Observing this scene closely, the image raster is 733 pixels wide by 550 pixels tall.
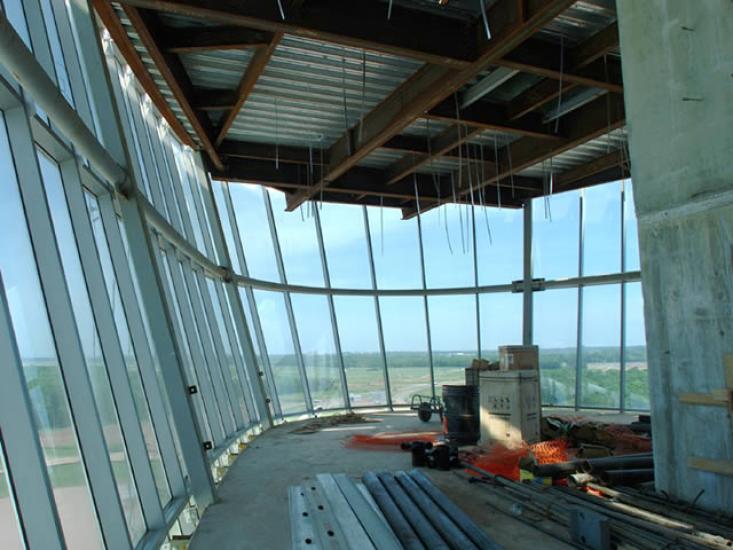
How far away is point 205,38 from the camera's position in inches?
275

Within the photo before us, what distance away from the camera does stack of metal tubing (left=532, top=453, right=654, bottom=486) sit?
19.4 ft

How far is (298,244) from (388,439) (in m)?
6.50

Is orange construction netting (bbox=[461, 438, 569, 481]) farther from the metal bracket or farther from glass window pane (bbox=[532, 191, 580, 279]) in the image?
glass window pane (bbox=[532, 191, 580, 279])

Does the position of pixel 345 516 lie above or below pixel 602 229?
below

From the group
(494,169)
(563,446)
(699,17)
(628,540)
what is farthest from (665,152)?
(494,169)

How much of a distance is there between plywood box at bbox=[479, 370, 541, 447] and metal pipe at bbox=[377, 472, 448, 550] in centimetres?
305

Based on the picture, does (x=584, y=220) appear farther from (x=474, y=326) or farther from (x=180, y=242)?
(x=180, y=242)

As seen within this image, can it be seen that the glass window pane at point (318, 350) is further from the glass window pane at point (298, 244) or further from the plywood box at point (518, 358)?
the plywood box at point (518, 358)

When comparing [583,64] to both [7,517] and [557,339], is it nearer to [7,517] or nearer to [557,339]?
[7,517]

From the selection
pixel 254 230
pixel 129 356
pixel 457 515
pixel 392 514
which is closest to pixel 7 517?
pixel 129 356

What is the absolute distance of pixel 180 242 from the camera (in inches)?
332

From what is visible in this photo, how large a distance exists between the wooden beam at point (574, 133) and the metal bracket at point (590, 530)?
6.92 metres

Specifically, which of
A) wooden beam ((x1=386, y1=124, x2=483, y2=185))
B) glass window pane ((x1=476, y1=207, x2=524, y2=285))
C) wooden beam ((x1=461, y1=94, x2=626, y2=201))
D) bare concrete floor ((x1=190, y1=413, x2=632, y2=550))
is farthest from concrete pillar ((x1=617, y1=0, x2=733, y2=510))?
glass window pane ((x1=476, y1=207, x2=524, y2=285))

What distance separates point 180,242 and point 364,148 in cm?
349
